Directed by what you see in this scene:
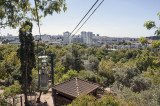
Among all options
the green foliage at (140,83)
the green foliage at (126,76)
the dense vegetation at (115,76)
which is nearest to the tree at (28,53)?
the dense vegetation at (115,76)

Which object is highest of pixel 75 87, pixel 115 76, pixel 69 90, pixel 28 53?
pixel 28 53

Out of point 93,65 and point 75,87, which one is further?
point 93,65

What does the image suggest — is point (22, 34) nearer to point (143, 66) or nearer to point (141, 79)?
point (141, 79)

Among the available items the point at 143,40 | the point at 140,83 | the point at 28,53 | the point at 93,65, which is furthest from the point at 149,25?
the point at 93,65

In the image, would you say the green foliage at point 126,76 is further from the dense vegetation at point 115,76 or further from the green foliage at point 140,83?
the green foliage at point 140,83

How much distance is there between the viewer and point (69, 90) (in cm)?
781

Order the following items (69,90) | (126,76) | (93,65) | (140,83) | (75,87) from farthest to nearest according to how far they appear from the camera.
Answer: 1. (93,65)
2. (126,76)
3. (140,83)
4. (75,87)
5. (69,90)

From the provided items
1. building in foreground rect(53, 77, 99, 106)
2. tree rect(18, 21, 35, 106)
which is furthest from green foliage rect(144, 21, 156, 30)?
tree rect(18, 21, 35, 106)

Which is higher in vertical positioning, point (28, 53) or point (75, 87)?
point (28, 53)

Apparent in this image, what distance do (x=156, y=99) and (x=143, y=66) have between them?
21541mm

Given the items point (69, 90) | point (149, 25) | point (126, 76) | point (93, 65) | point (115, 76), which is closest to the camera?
point (149, 25)

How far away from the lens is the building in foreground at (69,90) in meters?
7.60

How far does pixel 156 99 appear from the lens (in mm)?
6547

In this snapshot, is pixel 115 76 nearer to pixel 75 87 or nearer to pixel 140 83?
pixel 140 83
